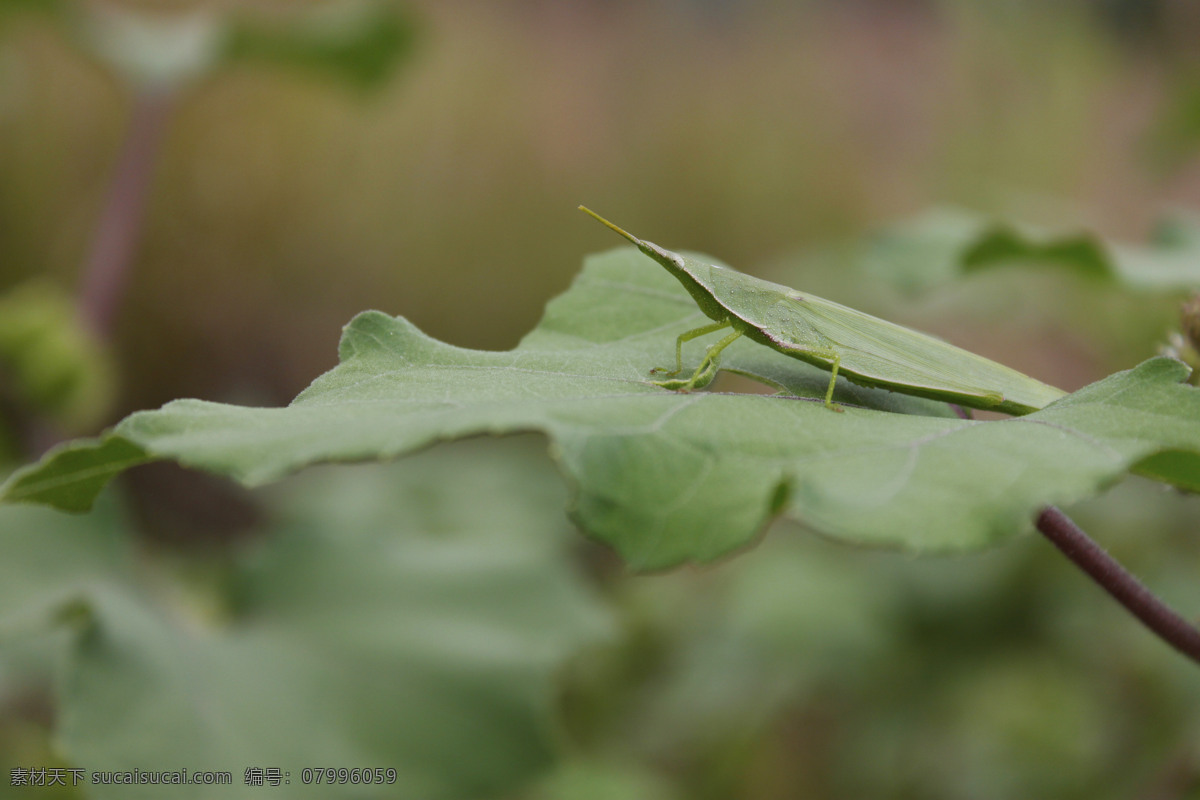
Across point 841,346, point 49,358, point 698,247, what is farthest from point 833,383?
point 698,247


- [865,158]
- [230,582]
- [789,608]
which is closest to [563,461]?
[230,582]

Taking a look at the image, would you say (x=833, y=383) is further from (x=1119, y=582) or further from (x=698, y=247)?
(x=698, y=247)

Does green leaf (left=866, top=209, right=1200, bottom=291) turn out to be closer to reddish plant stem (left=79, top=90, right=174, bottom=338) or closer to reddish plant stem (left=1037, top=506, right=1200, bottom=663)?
reddish plant stem (left=1037, top=506, right=1200, bottom=663)

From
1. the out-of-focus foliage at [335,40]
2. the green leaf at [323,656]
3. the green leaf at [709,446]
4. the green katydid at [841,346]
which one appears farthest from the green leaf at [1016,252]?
the out-of-focus foliage at [335,40]

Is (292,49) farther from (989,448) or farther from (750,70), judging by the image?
(750,70)

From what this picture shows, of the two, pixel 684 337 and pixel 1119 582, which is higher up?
pixel 684 337

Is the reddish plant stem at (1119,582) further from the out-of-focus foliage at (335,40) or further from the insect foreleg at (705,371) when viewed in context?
the out-of-focus foliage at (335,40)
